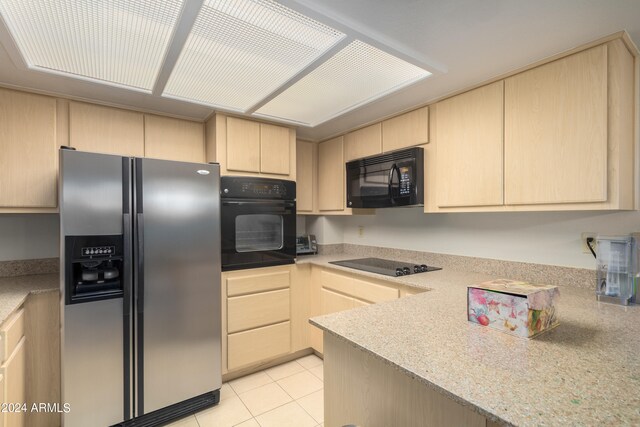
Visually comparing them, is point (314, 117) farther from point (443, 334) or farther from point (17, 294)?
point (17, 294)

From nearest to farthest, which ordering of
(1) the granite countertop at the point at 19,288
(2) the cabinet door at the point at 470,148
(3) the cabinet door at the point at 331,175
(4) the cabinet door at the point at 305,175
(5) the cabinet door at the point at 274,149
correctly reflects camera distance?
1. (1) the granite countertop at the point at 19,288
2. (2) the cabinet door at the point at 470,148
3. (5) the cabinet door at the point at 274,149
4. (3) the cabinet door at the point at 331,175
5. (4) the cabinet door at the point at 305,175

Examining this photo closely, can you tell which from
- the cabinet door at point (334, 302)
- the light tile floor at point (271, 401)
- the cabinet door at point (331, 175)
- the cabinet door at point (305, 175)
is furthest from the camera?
the cabinet door at point (305, 175)

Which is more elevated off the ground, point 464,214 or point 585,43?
point 585,43

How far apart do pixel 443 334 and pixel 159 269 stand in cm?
163

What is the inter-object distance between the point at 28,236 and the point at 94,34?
1.66 metres

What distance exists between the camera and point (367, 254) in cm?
301

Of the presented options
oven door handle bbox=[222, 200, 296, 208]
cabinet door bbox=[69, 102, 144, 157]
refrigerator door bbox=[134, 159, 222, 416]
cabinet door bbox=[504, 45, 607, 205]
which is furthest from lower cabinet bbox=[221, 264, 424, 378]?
cabinet door bbox=[69, 102, 144, 157]

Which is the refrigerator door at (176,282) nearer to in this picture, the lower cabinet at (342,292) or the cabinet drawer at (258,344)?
the cabinet drawer at (258,344)

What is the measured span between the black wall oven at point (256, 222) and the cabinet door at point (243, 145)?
0.12 meters

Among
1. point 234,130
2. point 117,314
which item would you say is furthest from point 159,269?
point 234,130

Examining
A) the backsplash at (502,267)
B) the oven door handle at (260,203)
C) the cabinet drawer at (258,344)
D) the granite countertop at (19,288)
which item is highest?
the oven door handle at (260,203)

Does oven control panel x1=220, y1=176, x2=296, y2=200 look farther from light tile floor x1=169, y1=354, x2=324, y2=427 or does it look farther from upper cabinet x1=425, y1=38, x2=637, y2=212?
light tile floor x1=169, y1=354, x2=324, y2=427

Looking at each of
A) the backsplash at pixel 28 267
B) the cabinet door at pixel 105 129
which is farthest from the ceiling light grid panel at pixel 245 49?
the backsplash at pixel 28 267

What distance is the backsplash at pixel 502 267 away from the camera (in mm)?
1659
